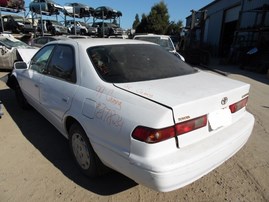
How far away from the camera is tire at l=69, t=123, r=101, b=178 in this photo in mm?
2578

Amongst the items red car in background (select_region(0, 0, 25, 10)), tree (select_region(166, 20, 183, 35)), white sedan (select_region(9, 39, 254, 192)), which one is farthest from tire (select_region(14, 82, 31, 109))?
tree (select_region(166, 20, 183, 35))

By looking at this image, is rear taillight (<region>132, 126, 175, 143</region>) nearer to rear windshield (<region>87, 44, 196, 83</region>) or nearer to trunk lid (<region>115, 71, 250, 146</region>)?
trunk lid (<region>115, 71, 250, 146</region>)

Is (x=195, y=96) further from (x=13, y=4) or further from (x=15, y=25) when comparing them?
(x=13, y=4)

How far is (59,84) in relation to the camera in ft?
10.0

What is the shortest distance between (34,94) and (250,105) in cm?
470

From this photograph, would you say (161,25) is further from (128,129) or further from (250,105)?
(128,129)

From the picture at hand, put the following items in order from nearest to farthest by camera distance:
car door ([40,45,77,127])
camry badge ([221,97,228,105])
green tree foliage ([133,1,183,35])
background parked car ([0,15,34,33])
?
camry badge ([221,97,228,105])
car door ([40,45,77,127])
background parked car ([0,15,34,33])
green tree foliage ([133,1,183,35])

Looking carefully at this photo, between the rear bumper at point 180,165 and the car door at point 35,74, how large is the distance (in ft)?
7.75

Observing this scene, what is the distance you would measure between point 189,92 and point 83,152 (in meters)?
1.38

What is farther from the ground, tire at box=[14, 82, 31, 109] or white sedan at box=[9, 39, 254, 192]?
white sedan at box=[9, 39, 254, 192]

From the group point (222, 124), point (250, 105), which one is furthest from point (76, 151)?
point (250, 105)

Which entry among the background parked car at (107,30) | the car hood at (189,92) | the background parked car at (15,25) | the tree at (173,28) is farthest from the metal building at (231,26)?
the tree at (173,28)

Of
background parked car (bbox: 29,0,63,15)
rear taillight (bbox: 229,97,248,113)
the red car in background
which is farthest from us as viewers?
background parked car (bbox: 29,0,63,15)

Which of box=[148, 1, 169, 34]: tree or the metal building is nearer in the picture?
the metal building
